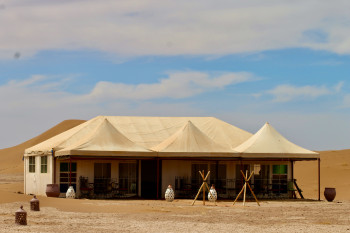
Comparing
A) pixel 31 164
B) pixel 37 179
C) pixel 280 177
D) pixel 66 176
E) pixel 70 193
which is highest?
pixel 31 164

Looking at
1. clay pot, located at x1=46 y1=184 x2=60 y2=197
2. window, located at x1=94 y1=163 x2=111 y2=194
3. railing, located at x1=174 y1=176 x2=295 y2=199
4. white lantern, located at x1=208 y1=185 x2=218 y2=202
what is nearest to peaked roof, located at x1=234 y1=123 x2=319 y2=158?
railing, located at x1=174 y1=176 x2=295 y2=199

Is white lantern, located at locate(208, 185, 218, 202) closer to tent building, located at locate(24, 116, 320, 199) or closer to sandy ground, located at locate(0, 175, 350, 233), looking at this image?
sandy ground, located at locate(0, 175, 350, 233)

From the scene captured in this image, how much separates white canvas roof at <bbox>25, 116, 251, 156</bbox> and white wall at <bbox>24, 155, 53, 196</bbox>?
62cm

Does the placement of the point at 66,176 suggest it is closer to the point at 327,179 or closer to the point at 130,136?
the point at 130,136

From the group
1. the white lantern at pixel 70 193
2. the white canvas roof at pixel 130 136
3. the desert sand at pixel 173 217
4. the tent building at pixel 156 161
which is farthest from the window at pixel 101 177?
the desert sand at pixel 173 217

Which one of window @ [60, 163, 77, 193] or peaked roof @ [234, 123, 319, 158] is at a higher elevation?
peaked roof @ [234, 123, 319, 158]

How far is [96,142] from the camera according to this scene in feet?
110

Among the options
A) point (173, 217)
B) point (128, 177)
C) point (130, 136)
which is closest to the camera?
point (173, 217)

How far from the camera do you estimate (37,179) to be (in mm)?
37281

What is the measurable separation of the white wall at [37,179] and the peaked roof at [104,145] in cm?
168

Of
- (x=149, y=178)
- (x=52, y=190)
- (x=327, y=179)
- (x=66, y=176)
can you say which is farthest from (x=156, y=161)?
(x=327, y=179)

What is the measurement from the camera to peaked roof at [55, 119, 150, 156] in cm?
3270

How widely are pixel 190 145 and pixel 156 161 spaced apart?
2.77 m

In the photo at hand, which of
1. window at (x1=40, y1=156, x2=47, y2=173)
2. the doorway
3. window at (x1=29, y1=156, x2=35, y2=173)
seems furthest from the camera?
window at (x1=29, y1=156, x2=35, y2=173)
